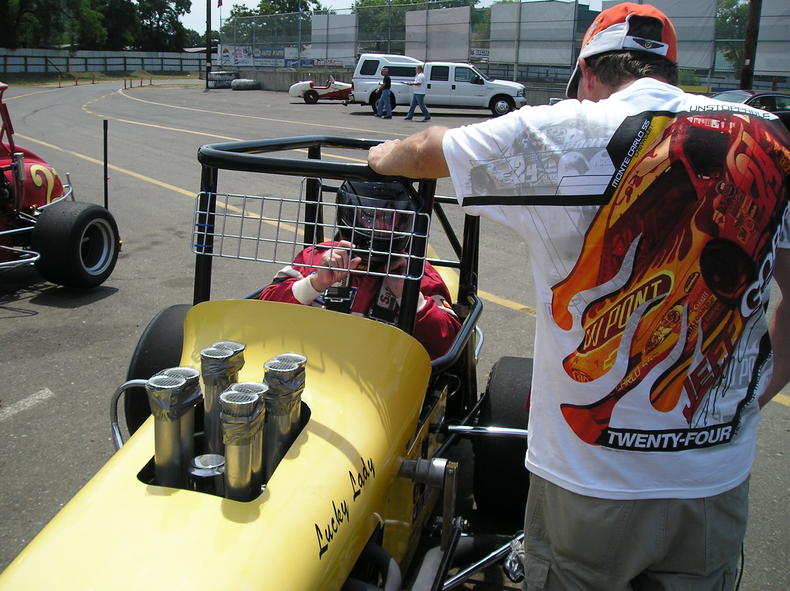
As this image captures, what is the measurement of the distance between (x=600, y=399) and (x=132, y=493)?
108 centimetres

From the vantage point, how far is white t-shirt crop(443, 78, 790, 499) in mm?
1398

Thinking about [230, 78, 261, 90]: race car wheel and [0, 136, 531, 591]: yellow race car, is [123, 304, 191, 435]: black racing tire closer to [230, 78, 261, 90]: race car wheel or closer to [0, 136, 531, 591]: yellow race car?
[0, 136, 531, 591]: yellow race car

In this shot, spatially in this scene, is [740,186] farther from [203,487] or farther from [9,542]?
[9,542]

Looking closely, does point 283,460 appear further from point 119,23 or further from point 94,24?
point 119,23

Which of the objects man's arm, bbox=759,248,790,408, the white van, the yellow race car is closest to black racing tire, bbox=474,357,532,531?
the yellow race car

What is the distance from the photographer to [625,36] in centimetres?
151

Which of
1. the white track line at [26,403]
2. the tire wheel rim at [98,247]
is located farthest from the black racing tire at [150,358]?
the tire wheel rim at [98,247]

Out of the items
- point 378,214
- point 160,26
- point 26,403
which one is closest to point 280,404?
point 378,214

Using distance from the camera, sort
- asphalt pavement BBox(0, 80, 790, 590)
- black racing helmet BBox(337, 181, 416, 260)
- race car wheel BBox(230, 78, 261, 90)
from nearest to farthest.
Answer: black racing helmet BBox(337, 181, 416, 260) → asphalt pavement BBox(0, 80, 790, 590) → race car wheel BBox(230, 78, 261, 90)

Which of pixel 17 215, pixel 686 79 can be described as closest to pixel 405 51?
pixel 686 79

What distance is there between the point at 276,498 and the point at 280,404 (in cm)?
23

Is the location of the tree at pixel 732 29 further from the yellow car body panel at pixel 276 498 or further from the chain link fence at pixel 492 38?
the yellow car body panel at pixel 276 498

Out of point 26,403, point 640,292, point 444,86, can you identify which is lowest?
point 26,403

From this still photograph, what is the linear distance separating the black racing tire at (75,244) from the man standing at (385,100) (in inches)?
660
